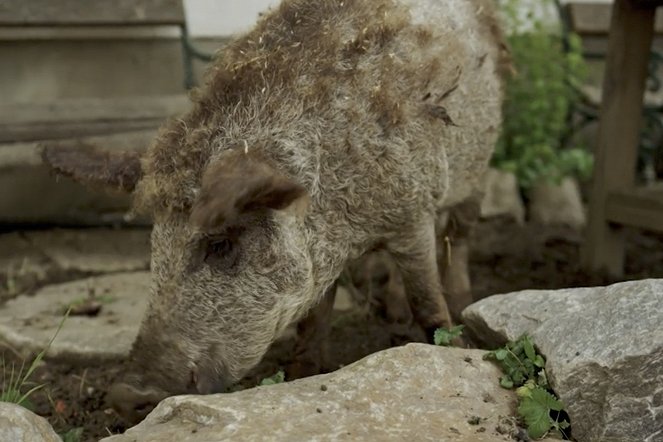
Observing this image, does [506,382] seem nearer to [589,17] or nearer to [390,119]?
[390,119]

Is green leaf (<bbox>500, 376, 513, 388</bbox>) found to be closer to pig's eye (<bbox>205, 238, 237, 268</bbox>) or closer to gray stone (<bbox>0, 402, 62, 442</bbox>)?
pig's eye (<bbox>205, 238, 237, 268</bbox>)

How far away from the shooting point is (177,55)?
6.80 meters

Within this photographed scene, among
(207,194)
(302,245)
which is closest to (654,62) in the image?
(302,245)

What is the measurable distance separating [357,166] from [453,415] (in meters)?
1.07

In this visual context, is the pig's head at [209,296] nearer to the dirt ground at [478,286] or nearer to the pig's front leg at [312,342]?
the dirt ground at [478,286]

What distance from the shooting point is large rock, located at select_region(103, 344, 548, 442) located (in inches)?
101

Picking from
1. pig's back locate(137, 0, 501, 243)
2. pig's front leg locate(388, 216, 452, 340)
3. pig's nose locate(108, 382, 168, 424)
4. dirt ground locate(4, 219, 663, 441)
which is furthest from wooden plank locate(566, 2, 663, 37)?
pig's nose locate(108, 382, 168, 424)

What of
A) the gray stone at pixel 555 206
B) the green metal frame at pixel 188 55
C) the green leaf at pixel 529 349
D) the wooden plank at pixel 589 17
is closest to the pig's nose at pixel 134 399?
the green leaf at pixel 529 349

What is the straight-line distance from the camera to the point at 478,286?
18.0 ft

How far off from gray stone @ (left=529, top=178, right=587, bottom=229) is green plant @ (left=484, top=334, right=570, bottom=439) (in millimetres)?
4263

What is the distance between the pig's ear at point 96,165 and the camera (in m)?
3.40

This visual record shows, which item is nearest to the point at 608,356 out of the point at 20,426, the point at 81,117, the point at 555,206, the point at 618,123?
the point at 20,426

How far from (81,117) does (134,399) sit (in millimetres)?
2887

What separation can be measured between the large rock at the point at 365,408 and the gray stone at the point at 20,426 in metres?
0.22
